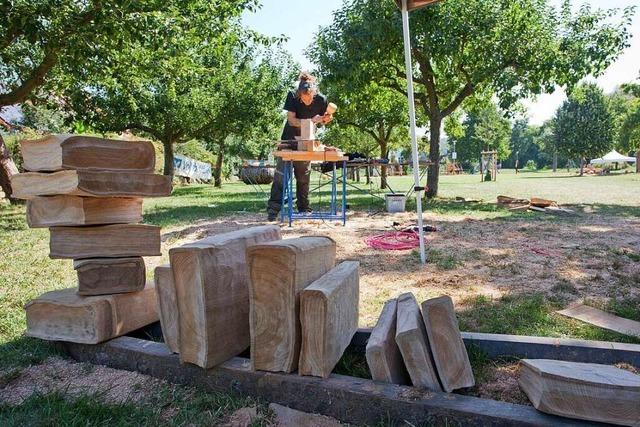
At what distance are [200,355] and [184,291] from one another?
285 millimetres

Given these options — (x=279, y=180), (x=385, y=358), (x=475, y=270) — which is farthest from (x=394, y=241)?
(x=385, y=358)

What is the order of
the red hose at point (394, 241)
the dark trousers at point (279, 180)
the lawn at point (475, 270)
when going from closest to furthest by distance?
the lawn at point (475, 270)
the red hose at point (394, 241)
the dark trousers at point (279, 180)

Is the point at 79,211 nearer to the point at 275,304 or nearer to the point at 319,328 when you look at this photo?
the point at 275,304

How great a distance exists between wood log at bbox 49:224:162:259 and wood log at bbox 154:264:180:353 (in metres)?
0.45

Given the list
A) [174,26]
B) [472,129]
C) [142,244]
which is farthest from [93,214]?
[472,129]

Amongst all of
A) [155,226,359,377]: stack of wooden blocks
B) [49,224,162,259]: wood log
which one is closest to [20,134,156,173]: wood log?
[49,224,162,259]: wood log

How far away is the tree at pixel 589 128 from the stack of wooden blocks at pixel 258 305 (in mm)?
57141

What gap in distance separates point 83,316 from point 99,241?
1.31 feet

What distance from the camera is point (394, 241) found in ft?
19.1

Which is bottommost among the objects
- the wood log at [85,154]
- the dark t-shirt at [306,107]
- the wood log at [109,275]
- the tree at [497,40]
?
the wood log at [109,275]

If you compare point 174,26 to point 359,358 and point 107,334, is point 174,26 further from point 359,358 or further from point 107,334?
point 359,358

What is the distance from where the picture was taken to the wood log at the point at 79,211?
7.62 feet

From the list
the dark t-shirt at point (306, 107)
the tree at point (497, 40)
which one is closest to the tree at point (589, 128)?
the tree at point (497, 40)

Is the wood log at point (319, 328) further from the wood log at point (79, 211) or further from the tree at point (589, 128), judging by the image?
the tree at point (589, 128)
